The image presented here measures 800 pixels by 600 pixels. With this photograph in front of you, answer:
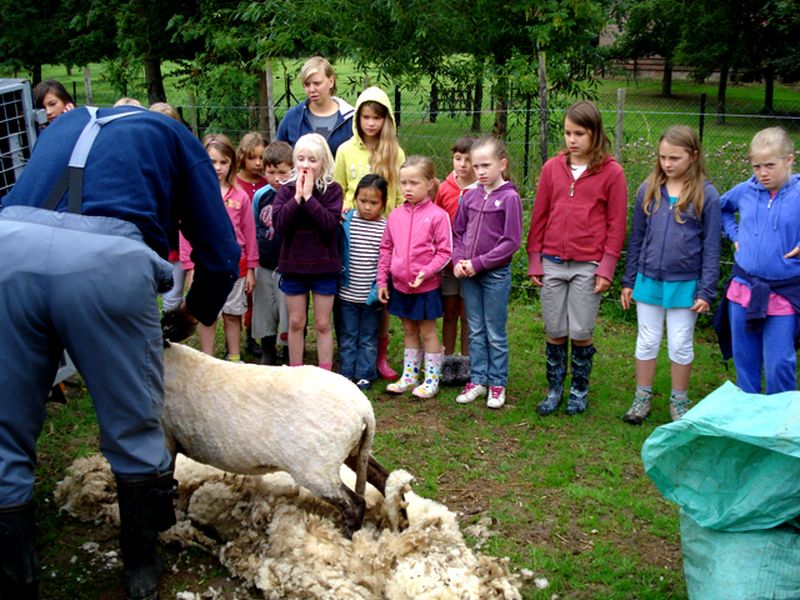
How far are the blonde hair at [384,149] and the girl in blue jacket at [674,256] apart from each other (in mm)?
1671

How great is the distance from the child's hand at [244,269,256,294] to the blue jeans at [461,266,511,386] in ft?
4.95

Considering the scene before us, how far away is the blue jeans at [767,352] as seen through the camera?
4.99 meters

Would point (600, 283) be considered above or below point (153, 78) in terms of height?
below

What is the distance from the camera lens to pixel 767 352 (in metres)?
5.07

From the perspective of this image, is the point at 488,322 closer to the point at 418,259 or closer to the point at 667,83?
the point at 418,259

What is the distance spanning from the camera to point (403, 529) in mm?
4055

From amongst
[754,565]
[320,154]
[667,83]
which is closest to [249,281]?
[320,154]

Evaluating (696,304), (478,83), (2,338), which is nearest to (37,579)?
(2,338)

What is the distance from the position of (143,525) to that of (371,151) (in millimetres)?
3414

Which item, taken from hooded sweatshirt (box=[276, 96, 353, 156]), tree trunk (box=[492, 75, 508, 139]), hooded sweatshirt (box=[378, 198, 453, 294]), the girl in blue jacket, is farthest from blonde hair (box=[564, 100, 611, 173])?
tree trunk (box=[492, 75, 508, 139])

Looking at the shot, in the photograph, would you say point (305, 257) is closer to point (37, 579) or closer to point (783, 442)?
point (37, 579)

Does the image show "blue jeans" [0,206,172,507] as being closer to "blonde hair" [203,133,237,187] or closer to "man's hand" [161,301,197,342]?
"man's hand" [161,301,197,342]

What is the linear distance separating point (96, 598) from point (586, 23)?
10243 mm

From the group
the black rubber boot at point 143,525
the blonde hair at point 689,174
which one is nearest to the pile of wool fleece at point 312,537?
the black rubber boot at point 143,525
